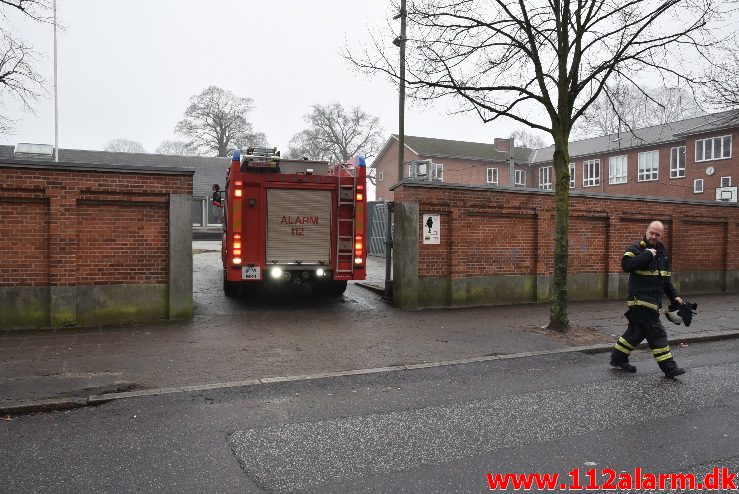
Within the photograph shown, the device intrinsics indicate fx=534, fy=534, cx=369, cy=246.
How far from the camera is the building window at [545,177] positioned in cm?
5178

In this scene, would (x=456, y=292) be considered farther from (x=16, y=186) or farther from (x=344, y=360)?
(x=16, y=186)

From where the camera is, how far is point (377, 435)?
15.0 feet

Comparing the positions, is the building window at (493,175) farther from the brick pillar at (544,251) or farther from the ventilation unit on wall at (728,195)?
the brick pillar at (544,251)

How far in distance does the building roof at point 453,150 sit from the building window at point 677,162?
47.5ft

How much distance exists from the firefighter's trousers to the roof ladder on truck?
17.2 feet

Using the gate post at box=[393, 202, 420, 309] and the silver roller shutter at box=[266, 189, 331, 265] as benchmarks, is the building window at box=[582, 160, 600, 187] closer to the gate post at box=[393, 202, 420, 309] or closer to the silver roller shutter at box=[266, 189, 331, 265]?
the gate post at box=[393, 202, 420, 309]

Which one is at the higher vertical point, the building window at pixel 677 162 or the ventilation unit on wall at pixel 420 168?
the building window at pixel 677 162

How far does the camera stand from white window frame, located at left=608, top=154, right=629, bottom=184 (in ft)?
145

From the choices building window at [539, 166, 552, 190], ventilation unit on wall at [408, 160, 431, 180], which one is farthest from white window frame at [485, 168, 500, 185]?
ventilation unit on wall at [408, 160, 431, 180]

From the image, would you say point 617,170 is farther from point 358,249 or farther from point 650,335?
point 650,335

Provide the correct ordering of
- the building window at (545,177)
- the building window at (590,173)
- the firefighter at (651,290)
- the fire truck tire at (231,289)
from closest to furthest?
the firefighter at (651,290) < the fire truck tire at (231,289) < the building window at (590,173) < the building window at (545,177)

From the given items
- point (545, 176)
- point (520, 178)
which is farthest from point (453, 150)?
point (545, 176)

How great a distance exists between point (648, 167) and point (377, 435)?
44.5m

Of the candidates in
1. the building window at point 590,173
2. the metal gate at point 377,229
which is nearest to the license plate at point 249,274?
the metal gate at point 377,229
